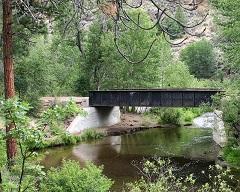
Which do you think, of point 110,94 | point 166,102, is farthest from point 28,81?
point 166,102

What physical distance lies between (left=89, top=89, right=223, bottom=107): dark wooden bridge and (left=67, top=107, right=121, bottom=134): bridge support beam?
0.92m

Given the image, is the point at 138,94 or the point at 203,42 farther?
the point at 203,42

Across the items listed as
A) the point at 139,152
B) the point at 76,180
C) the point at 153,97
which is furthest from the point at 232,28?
the point at 76,180

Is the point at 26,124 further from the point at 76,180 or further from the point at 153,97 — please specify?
the point at 153,97

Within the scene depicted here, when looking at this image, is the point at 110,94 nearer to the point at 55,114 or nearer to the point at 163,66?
the point at 163,66

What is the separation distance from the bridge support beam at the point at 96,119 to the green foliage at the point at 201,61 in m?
40.3

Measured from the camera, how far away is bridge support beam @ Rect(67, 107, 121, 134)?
107ft

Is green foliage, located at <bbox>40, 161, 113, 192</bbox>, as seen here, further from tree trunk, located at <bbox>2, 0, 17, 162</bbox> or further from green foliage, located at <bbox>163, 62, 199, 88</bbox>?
green foliage, located at <bbox>163, 62, 199, 88</bbox>

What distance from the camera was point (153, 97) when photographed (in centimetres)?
3325

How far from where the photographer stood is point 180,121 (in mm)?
38344

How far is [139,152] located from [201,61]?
53.2m

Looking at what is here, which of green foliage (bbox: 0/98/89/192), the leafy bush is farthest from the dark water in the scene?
green foliage (bbox: 0/98/89/192)

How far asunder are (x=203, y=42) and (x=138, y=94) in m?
48.2

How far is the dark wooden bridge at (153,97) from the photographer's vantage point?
30.9m
